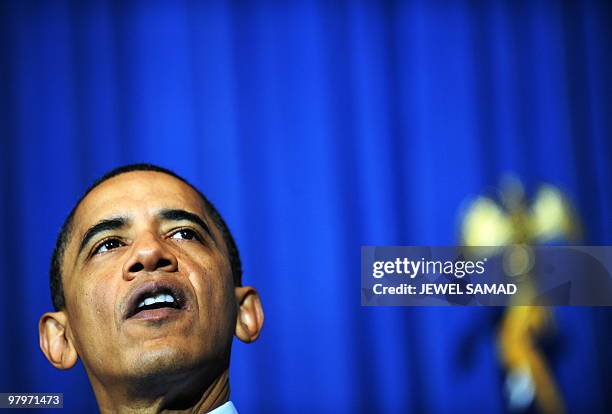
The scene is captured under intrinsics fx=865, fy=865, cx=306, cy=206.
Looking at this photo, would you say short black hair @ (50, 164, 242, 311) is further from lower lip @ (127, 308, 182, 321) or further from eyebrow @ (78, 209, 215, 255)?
lower lip @ (127, 308, 182, 321)

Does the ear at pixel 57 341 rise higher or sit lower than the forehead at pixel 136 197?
lower

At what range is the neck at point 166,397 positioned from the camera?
1.38 metres

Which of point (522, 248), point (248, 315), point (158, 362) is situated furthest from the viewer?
point (522, 248)

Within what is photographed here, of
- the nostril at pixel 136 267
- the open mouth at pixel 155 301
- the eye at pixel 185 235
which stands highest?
the eye at pixel 185 235

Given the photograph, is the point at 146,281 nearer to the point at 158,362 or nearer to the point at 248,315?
the point at 158,362

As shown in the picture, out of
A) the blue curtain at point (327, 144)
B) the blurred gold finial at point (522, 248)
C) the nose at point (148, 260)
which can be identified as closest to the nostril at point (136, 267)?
the nose at point (148, 260)

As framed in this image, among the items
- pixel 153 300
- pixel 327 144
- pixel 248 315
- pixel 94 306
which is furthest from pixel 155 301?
pixel 327 144

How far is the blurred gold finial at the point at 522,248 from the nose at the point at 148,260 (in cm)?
79

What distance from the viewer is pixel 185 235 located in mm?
1479

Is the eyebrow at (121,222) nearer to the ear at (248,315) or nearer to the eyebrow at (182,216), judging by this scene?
the eyebrow at (182,216)

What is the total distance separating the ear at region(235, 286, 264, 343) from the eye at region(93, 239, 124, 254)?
230mm

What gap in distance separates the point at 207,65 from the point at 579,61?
34.6 inches

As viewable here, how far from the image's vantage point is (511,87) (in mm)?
2037

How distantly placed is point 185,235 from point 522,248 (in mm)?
832
